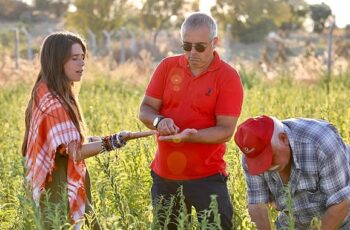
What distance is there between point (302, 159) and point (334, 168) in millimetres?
157

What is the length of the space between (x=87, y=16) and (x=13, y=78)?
22.0 metres

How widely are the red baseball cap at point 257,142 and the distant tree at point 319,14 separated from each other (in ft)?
186

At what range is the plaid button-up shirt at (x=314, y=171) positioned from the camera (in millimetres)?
3787

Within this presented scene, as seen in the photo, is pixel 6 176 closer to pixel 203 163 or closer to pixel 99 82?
pixel 203 163

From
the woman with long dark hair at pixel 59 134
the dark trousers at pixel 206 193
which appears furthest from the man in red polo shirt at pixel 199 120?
the woman with long dark hair at pixel 59 134

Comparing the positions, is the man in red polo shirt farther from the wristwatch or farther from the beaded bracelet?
the beaded bracelet

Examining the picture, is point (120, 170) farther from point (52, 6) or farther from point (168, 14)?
point (52, 6)

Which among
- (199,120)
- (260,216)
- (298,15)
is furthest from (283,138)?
(298,15)

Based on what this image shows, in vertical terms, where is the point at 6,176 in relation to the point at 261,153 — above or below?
below

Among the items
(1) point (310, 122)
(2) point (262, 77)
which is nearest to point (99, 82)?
(2) point (262, 77)

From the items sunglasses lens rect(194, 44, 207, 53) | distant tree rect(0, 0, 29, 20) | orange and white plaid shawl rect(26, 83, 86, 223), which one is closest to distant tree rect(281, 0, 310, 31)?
distant tree rect(0, 0, 29, 20)

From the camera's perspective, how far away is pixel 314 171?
3.85 m

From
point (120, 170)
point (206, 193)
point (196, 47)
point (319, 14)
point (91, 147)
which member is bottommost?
point (319, 14)

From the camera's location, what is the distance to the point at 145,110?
462cm
